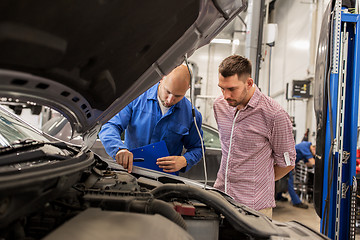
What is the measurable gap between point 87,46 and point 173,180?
1050mm

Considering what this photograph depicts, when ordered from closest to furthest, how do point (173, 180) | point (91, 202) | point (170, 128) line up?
1. point (91, 202)
2. point (173, 180)
3. point (170, 128)

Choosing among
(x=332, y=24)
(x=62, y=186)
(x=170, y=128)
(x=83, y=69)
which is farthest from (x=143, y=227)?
(x=332, y=24)

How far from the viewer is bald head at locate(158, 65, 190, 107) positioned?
2.07m

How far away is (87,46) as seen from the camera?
943mm

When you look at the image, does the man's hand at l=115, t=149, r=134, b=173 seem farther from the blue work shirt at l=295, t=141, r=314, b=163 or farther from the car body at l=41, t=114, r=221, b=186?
the blue work shirt at l=295, t=141, r=314, b=163

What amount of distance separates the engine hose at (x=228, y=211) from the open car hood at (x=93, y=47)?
0.45 metres

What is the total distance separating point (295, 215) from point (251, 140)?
3.48 m

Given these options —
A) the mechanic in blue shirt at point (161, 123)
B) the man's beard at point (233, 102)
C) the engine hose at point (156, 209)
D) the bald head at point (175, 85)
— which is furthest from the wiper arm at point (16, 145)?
the man's beard at point (233, 102)

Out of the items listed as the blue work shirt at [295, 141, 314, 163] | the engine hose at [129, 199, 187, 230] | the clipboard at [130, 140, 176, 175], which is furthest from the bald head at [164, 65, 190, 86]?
the blue work shirt at [295, 141, 314, 163]

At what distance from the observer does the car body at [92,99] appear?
79cm

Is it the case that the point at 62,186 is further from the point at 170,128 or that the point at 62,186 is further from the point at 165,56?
the point at 170,128

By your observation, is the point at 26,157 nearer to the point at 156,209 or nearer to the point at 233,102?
the point at 156,209

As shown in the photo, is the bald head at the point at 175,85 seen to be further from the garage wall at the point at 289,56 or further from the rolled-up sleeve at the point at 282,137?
the garage wall at the point at 289,56

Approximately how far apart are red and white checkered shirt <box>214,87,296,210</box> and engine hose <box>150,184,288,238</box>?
0.64 meters
